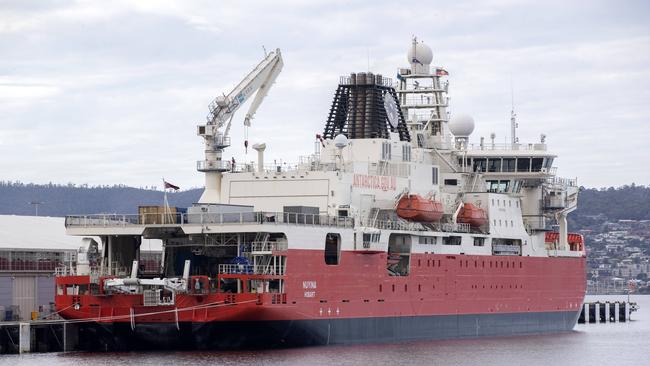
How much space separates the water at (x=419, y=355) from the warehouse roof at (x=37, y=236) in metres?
9.88

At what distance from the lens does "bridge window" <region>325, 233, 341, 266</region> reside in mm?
64312

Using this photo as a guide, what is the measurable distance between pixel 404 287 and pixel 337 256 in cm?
581

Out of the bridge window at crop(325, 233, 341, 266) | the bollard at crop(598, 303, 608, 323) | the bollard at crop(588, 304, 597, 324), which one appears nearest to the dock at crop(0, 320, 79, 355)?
the bridge window at crop(325, 233, 341, 266)

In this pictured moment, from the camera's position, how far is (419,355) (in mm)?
63062

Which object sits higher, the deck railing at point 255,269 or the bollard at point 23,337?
the deck railing at point 255,269

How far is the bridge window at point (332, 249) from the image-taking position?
64312mm

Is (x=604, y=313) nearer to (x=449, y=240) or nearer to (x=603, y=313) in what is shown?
(x=603, y=313)

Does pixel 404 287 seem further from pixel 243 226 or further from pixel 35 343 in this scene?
pixel 35 343

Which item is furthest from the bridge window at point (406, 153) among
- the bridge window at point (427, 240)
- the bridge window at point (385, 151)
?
the bridge window at point (427, 240)

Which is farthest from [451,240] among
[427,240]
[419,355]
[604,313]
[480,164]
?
[604,313]

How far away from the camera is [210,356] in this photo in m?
59.2

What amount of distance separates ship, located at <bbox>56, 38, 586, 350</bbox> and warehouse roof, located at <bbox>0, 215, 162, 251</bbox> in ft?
21.8

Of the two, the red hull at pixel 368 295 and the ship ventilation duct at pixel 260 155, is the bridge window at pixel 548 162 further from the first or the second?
the ship ventilation duct at pixel 260 155

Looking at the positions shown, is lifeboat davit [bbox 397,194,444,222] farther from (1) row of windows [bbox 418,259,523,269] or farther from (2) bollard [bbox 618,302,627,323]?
(2) bollard [bbox 618,302,627,323]
